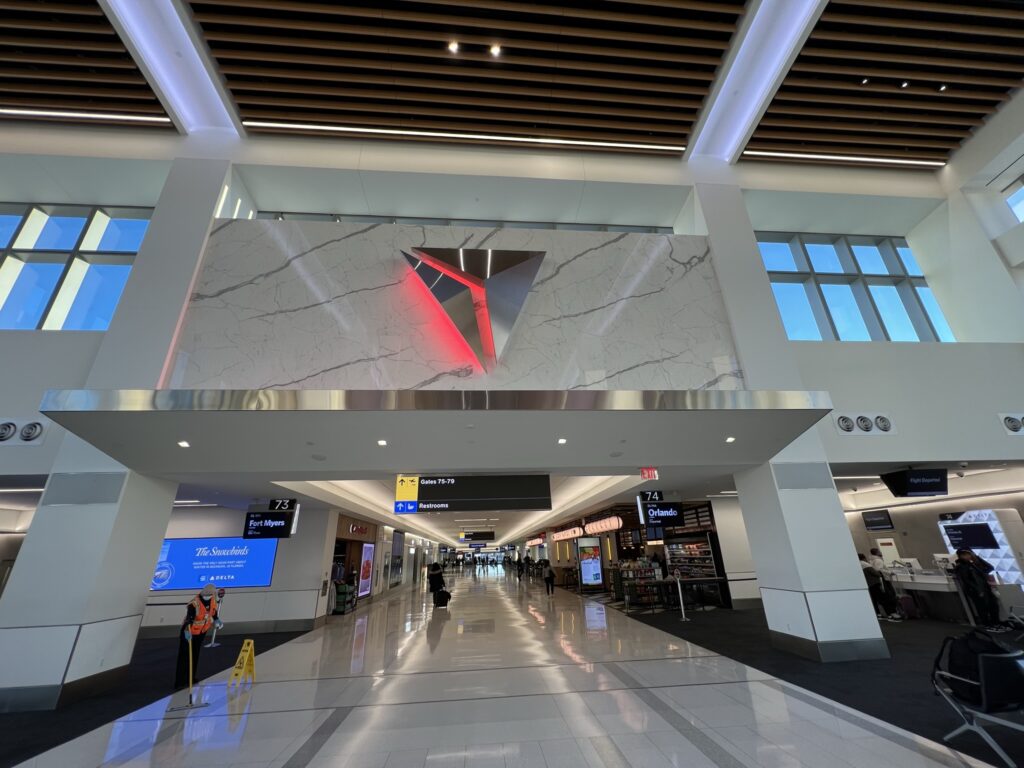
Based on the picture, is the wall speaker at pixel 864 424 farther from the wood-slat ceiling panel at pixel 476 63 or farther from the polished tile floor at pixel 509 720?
the wood-slat ceiling panel at pixel 476 63

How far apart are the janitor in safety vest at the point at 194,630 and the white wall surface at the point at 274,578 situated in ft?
16.5

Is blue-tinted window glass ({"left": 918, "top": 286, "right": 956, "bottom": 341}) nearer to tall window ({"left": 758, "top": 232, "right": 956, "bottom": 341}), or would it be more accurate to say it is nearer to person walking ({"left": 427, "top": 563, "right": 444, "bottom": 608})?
tall window ({"left": 758, "top": 232, "right": 956, "bottom": 341})

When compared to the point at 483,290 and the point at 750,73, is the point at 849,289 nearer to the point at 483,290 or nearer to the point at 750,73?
the point at 750,73

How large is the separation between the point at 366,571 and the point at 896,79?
20170mm

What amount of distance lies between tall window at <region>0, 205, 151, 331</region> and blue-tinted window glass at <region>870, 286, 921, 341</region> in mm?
16954

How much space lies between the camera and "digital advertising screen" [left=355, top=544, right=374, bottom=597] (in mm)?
15366

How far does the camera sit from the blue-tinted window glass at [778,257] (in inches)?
428

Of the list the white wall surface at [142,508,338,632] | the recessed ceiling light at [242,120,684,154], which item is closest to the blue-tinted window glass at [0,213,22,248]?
the recessed ceiling light at [242,120,684,154]

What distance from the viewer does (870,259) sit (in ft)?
36.7

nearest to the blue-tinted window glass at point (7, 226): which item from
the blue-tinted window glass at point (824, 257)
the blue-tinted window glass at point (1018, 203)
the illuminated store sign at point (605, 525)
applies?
the illuminated store sign at point (605, 525)

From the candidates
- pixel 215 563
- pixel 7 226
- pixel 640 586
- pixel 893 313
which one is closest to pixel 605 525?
pixel 640 586

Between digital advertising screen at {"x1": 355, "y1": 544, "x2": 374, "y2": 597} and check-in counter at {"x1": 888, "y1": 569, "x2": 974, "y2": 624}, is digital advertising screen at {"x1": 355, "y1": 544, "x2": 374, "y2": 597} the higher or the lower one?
the higher one

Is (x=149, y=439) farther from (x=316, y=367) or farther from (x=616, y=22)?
(x=616, y=22)

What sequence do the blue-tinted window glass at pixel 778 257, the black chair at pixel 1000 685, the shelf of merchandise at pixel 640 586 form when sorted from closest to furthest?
the black chair at pixel 1000 685, the blue-tinted window glass at pixel 778 257, the shelf of merchandise at pixel 640 586
